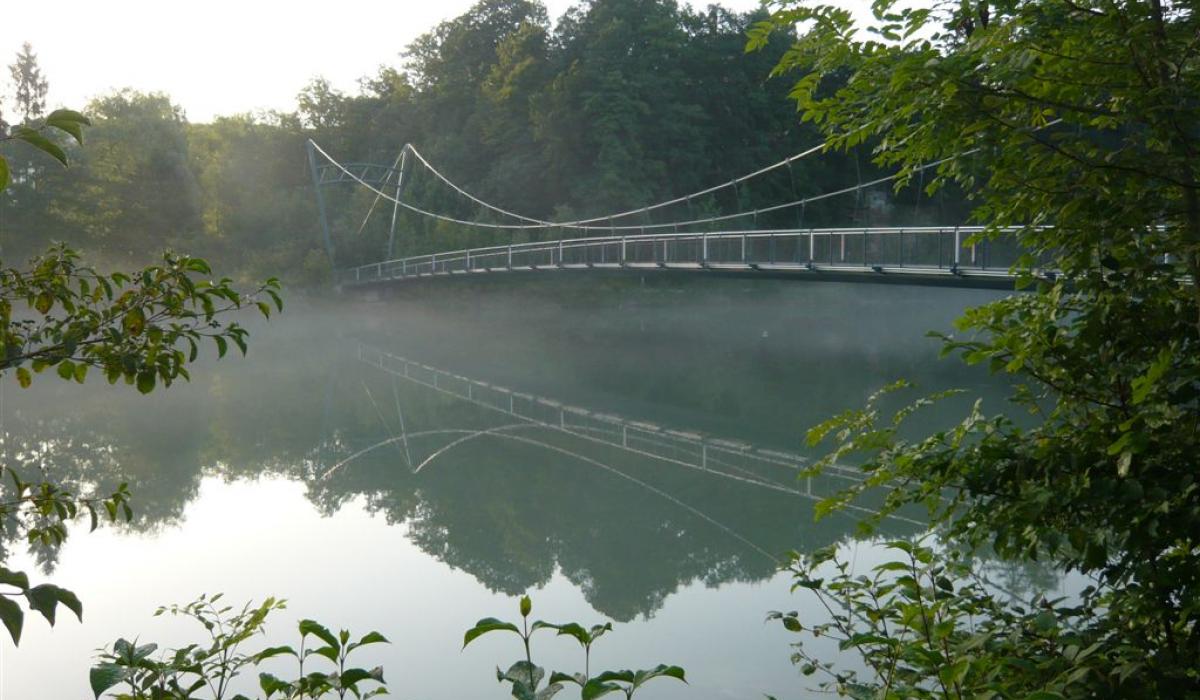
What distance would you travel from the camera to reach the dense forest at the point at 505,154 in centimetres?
2400

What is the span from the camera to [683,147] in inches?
1024

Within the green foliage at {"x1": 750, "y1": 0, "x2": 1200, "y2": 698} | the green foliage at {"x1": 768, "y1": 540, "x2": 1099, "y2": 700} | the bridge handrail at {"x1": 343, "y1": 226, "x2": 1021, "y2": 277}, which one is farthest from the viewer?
the bridge handrail at {"x1": 343, "y1": 226, "x2": 1021, "y2": 277}

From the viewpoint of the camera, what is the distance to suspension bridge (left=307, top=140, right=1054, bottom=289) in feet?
35.3

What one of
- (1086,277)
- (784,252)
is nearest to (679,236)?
(784,252)

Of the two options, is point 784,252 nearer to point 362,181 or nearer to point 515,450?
point 515,450

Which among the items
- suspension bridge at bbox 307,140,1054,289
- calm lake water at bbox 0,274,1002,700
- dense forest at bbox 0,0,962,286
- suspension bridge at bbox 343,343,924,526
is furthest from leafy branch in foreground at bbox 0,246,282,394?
dense forest at bbox 0,0,962,286

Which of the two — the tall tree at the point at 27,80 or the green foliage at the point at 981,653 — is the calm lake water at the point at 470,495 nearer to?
the green foliage at the point at 981,653

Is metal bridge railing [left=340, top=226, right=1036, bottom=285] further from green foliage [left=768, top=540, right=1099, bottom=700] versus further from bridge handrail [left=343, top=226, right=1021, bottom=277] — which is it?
green foliage [left=768, top=540, right=1099, bottom=700]

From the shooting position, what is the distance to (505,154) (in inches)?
1136

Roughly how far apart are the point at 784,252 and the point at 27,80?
83.4 feet

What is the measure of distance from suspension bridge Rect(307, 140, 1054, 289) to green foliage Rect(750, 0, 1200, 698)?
213 millimetres

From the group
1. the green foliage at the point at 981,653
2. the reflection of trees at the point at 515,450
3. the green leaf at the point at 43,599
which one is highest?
the green leaf at the point at 43,599

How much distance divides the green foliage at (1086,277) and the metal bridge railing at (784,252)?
4581mm

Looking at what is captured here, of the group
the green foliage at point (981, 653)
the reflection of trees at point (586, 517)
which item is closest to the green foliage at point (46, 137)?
the green foliage at point (981, 653)
